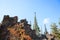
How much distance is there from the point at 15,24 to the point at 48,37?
1673 centimetres

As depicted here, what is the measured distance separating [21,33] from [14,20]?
5.09m

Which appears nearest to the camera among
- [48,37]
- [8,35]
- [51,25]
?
[8,35]

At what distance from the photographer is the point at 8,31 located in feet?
148

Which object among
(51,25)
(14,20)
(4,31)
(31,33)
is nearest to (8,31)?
(4,31)

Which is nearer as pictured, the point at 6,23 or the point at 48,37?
the point at 6,23

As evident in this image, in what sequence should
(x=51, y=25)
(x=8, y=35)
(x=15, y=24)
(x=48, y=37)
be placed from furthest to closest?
(x=48, y=37) → (x=51, y=25) → (x=15, y=24) → (x=8, y=35)

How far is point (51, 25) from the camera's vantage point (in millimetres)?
50781

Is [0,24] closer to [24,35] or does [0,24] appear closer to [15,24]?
[15,24]

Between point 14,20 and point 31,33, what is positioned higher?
point 14,20

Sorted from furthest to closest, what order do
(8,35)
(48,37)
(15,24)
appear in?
(48,37), (15,24), (8,35)

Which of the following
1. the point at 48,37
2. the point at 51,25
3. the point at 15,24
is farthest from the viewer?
the point at 48,37

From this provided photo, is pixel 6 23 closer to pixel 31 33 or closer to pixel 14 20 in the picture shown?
pixel 14 20

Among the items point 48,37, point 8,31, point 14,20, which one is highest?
point 14,20

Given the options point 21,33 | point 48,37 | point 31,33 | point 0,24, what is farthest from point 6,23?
point 48,37
